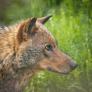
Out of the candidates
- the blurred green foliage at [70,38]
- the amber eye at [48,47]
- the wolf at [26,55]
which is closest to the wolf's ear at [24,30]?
Answer: the wolf at [26,55]

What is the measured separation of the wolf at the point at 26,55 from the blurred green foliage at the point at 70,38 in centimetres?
118

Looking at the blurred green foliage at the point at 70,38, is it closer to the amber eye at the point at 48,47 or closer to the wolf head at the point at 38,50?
the wolf head at the point at 38,50

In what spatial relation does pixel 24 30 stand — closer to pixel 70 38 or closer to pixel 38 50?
pixel 38 50

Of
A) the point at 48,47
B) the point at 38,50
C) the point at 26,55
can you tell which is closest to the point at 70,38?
the point at 48,47

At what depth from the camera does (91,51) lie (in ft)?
48.2

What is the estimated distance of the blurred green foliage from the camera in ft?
46.3

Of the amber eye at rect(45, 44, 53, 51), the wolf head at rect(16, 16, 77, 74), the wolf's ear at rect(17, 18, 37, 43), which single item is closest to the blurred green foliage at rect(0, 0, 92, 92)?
the wolf head at rect(16, 16, 77, 74)

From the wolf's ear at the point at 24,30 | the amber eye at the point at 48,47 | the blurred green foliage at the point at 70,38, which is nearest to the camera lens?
the wolf's ear at the point at 24,30

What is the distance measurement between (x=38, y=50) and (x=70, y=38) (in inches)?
101

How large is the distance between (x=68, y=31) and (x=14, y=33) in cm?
280

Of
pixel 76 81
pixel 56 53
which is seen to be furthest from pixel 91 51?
pixel 56 53

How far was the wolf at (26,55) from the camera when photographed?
A: 12.5 metres

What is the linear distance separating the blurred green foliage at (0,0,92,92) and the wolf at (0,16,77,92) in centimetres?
118

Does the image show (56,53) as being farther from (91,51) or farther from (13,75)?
(91,51)
